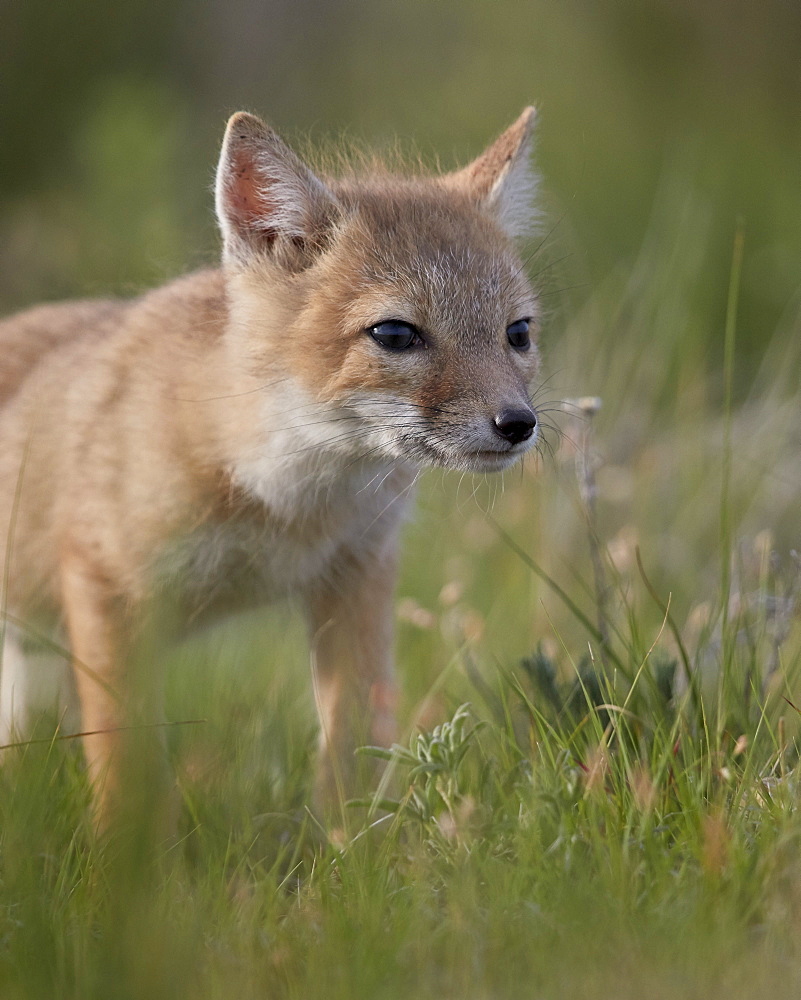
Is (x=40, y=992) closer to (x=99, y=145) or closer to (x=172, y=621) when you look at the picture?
(x=172, y=621)

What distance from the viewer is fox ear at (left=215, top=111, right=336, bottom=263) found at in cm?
372

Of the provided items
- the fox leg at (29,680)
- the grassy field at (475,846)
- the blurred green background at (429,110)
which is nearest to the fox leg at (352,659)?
the grassy field at (475,846)

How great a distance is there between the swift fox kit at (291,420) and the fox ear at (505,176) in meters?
0.01

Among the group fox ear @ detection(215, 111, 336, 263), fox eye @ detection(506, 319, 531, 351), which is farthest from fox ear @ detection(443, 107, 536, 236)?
fox ear @ detection(215, 111, 336, 263)

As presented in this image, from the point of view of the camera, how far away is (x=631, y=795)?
2.96 m

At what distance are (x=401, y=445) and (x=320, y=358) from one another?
0.38 m

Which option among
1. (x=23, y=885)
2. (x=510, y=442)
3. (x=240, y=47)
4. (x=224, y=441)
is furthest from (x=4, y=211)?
(x=23, y=885)

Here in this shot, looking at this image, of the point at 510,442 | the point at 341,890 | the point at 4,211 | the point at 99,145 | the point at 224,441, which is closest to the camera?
the point at 341,890

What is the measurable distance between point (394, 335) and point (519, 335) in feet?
1.74

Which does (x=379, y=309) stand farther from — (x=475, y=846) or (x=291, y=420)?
(x=475, y=846)

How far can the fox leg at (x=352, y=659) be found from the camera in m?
4.13

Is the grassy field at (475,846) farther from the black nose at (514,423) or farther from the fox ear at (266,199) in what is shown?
the fox ear at (266,199)

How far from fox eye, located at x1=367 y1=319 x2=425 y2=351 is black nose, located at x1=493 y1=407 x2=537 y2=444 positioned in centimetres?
39

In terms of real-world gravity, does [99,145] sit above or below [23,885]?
above
